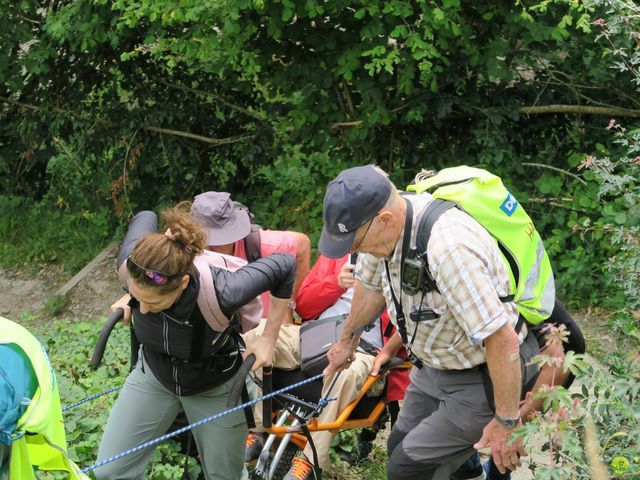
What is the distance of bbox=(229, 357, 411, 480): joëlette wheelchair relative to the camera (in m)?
4.20

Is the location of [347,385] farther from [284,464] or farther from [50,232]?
[50,232]

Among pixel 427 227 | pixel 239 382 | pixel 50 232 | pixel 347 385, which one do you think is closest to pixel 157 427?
pixel 239 382

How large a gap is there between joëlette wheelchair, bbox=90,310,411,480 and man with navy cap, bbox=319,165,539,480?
753 mm

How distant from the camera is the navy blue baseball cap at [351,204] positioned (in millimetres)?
3066

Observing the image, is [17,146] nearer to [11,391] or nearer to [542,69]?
[542,69]

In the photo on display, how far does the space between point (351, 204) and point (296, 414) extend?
58.6 inches

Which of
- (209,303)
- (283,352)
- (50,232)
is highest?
(209,303)

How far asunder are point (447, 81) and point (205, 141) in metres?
2.66

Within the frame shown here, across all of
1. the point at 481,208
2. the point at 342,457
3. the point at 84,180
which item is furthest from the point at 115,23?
the point at 481,208

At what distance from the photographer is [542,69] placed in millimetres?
7742

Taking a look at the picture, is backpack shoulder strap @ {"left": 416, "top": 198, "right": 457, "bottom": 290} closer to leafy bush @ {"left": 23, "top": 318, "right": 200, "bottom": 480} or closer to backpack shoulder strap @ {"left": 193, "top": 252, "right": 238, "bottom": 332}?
backpack shoulder strap @ {"left": 193, "top": 252, "right": 238, "bottom": 332}

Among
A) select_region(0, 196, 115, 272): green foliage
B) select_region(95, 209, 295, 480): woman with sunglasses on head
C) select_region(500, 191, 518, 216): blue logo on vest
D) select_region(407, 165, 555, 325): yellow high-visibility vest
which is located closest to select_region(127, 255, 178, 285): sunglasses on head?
select_region(95, 209, 295, 480): woman with sunglasses on head

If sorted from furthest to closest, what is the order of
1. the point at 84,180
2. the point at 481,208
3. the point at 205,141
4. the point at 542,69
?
the point at 84,180, the point at 205,141, the point at 542,69, the point at 481,208

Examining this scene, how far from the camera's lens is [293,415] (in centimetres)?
420
